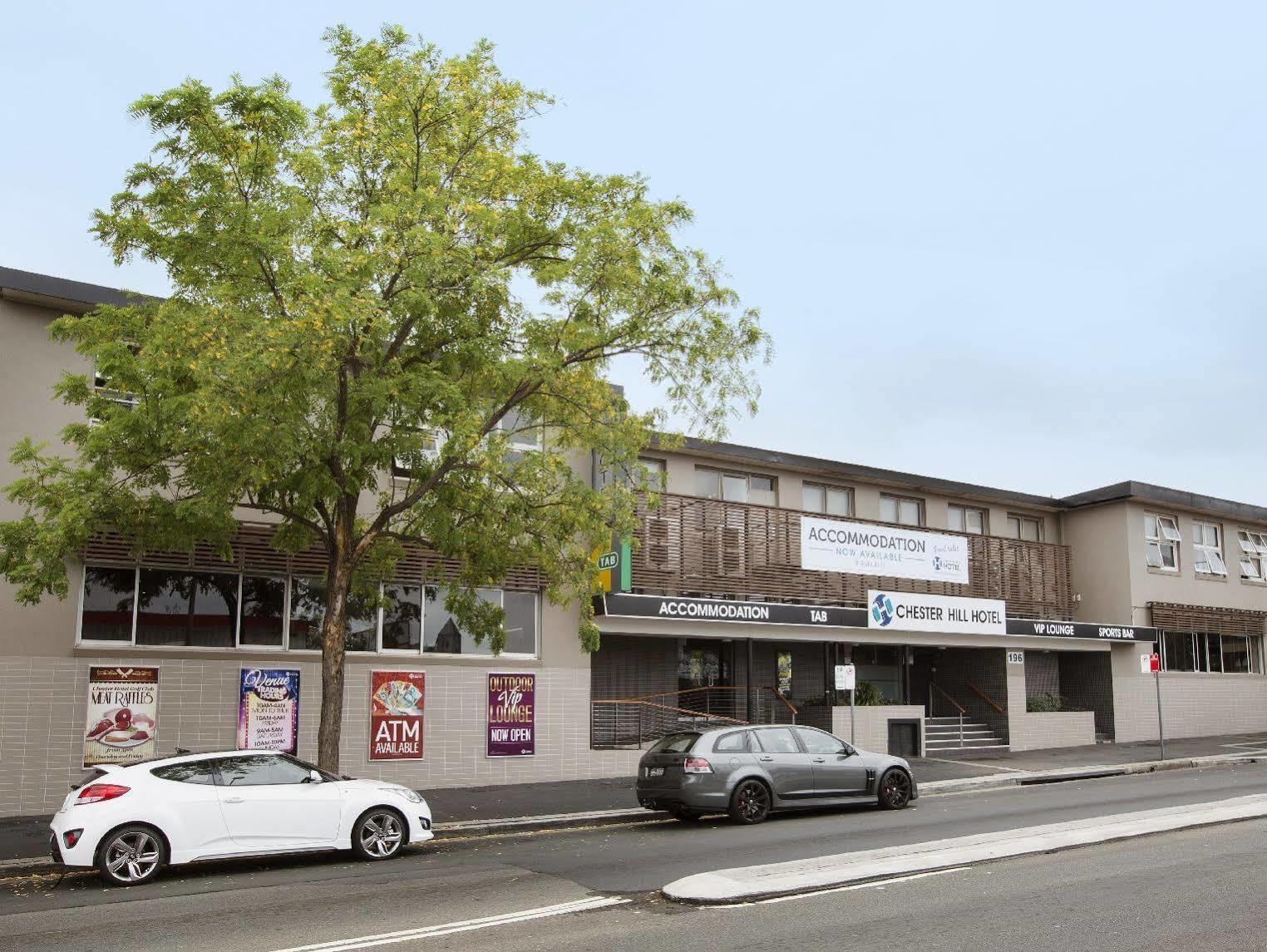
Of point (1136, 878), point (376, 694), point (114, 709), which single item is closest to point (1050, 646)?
point (376, 694)

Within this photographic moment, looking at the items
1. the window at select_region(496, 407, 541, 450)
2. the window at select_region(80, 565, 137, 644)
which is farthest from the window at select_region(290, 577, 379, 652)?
the window at select_region(496, 407, 541, 450)

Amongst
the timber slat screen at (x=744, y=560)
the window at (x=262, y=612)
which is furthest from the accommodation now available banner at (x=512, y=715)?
the window at (x=262, y=612)

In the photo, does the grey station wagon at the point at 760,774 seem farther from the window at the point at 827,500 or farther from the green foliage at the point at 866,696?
the window at the point at 827,500

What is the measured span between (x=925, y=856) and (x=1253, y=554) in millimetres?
28449

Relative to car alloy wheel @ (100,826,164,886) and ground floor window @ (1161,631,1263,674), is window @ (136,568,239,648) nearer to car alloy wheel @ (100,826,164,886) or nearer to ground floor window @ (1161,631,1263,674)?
car alloy wheel @ (100,826,164,886)

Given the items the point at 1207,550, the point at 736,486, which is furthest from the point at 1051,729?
the point at 736,486

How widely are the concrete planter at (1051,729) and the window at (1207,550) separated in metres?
7.03

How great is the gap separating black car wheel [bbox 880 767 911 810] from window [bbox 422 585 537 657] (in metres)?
6.81

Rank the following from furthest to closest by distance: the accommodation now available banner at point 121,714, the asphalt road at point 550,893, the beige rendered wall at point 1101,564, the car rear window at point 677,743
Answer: the beige rendered wall at point 1101,564 → the accommodation now available banner at point 121,714 → the car rear window at point 677,743 → the asphalt road at point 550,893

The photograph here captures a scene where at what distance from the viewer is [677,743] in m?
16.4

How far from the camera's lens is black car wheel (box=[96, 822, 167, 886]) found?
11.2 metres

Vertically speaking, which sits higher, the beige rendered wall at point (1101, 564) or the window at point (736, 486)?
the window at point (736, 486)

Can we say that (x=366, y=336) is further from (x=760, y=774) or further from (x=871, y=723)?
(x=871, y=723)

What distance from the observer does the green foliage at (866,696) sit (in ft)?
83.1
